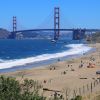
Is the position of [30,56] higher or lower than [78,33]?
lower

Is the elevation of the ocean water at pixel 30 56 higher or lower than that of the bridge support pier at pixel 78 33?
lower

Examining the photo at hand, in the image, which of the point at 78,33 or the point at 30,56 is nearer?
the point at 30,56

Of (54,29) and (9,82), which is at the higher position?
(54,29)

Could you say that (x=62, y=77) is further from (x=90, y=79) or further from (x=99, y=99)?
(x=99, y=99)

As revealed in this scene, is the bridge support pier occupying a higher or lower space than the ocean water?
higher

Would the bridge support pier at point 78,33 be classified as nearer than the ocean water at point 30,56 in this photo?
No

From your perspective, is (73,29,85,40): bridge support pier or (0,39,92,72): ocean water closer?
(0,39,92,72): ocean water

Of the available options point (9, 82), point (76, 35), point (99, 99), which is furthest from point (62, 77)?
point (76, 35)

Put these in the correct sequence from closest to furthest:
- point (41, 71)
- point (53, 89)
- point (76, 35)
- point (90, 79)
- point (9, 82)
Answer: point (9, 82) → point (53, 89) → point (90, 79) → point (41, 71) → point (76, 35)

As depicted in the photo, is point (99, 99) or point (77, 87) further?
point (77, 87)

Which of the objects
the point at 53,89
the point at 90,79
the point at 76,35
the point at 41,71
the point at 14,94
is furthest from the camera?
the point at 76,35
